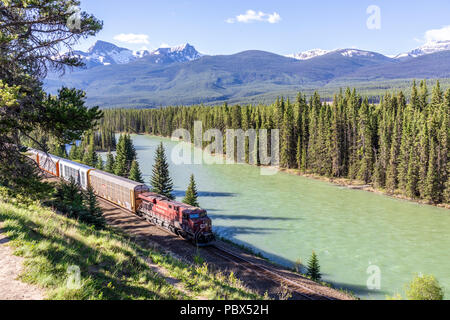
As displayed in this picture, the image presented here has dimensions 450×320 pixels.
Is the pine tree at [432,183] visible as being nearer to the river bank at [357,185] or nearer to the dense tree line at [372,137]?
the dense tree line at [372,137]

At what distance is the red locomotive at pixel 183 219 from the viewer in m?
26.6

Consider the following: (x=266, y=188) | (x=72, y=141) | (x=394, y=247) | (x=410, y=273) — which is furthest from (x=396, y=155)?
(x=72, y=141)

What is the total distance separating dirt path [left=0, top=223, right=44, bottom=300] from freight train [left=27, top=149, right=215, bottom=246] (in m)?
8.34

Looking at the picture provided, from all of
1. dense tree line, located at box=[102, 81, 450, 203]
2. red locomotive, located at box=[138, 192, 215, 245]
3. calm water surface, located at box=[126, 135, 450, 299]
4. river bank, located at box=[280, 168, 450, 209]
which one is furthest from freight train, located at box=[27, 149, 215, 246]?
dense tree line, located at box=[102, 81, 450, 203]

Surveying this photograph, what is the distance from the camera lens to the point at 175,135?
483 ft

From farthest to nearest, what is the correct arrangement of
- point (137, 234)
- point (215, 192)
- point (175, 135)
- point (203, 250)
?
point (175, 135) → point (215, 192) → point (137, 234) → point (203, 250)

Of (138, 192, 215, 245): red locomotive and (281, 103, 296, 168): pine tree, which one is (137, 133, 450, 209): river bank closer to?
(281, 103, 296, 168): pine tree

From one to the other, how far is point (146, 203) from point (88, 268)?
21.4 meters

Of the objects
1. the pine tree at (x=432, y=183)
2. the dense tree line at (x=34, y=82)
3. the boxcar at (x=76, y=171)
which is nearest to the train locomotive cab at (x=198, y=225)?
the dense tree line at (x=34, y=82)

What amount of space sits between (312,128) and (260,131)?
54.7ft

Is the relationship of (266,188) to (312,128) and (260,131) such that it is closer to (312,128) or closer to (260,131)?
(312,128)

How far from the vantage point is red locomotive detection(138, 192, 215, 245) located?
2661 centimetres

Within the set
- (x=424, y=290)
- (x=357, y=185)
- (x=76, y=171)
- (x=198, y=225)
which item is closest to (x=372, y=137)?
(x=357, y=185)

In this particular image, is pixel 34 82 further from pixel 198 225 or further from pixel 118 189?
pixel 118 189
